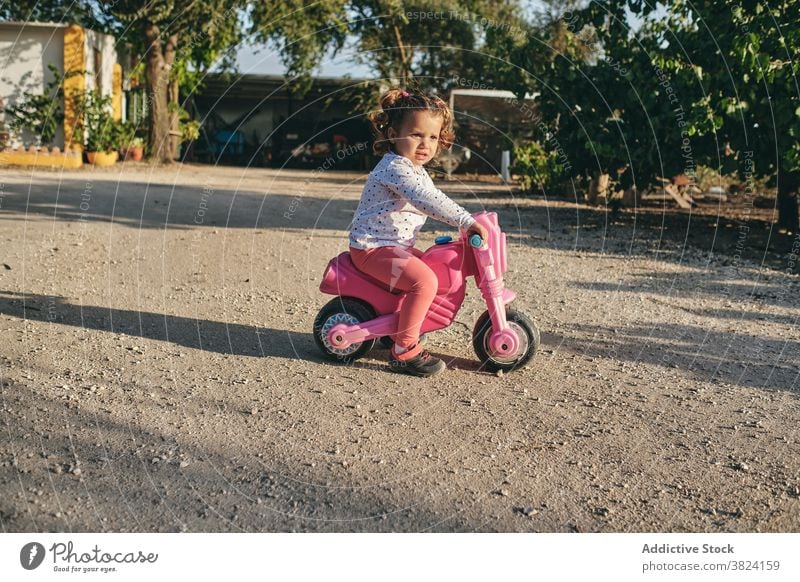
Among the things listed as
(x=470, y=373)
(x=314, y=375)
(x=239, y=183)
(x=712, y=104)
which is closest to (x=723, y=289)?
(x=712, y=104)

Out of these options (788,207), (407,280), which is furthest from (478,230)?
(788,207)

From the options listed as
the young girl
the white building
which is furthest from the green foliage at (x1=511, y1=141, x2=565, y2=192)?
the young girl

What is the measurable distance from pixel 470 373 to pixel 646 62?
650 centimetres

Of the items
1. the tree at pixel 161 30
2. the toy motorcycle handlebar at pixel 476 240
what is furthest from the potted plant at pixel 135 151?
the toy motorcycle handlebar at pixel 476 240

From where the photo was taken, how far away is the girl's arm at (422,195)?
4.55 metres

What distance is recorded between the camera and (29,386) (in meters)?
4.29

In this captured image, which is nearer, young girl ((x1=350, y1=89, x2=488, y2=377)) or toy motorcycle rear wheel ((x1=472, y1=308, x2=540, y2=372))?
young girl ((x1=350, y1=89, x2=488, y2=377))

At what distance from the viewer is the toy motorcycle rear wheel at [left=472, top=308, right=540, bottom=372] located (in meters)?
4.79

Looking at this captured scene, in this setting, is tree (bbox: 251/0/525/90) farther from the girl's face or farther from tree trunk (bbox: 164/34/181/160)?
the girl's face

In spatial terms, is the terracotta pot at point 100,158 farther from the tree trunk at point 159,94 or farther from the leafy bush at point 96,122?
the tree trunk at point 159,94

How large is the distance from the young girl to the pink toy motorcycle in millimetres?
117

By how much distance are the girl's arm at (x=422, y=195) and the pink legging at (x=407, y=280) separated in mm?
268

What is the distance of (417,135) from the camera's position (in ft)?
15.5

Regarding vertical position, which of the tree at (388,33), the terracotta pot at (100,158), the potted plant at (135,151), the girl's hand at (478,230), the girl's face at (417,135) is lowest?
the terracotta pot at (100,158)
